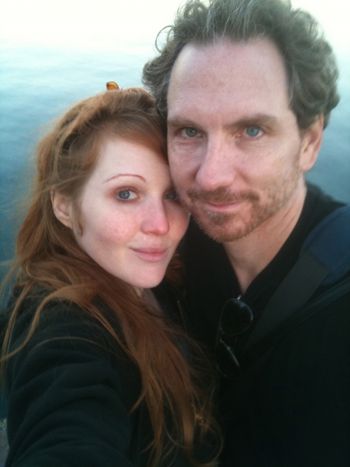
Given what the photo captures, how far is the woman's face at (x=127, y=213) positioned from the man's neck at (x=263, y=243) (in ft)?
1.15

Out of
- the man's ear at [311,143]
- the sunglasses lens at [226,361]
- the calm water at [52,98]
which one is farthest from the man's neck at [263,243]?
the calm water at [52,98]

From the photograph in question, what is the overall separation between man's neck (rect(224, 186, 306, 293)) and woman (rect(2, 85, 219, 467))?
0.29m

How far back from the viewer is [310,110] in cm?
133

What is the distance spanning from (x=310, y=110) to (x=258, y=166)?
31 centimetres

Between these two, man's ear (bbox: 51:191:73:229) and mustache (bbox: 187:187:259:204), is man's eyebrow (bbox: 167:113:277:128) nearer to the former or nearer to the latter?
mustache (bbox: 187:187:259:204)

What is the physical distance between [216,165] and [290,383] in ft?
2.50

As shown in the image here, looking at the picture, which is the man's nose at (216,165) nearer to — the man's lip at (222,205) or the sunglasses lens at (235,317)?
the man's lip at (222,205)

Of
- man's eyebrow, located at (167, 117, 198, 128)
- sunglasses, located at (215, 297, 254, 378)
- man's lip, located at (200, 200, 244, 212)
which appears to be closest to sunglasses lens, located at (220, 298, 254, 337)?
sunglasses, located at (215, 297, 254, 378)

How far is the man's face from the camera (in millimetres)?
1185

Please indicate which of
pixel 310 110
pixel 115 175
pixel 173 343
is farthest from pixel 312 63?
pixel 173 343

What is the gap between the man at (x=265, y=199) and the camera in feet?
3.82

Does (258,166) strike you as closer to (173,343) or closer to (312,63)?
(312,63)

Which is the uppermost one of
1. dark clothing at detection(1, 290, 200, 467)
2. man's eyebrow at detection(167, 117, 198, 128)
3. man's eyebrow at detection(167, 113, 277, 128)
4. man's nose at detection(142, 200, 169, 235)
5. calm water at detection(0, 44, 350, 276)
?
man's eyebrow at detection(167, 113, 277, 128)

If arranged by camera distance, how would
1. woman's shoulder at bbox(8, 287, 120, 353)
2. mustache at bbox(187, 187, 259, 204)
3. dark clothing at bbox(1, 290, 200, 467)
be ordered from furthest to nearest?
mustache at bbox(187, 187, 259, 204) < woman's shoulder at bbox(8, 287, 120, 353) < dark clothing at bbox(1, 290, 200, 467)
